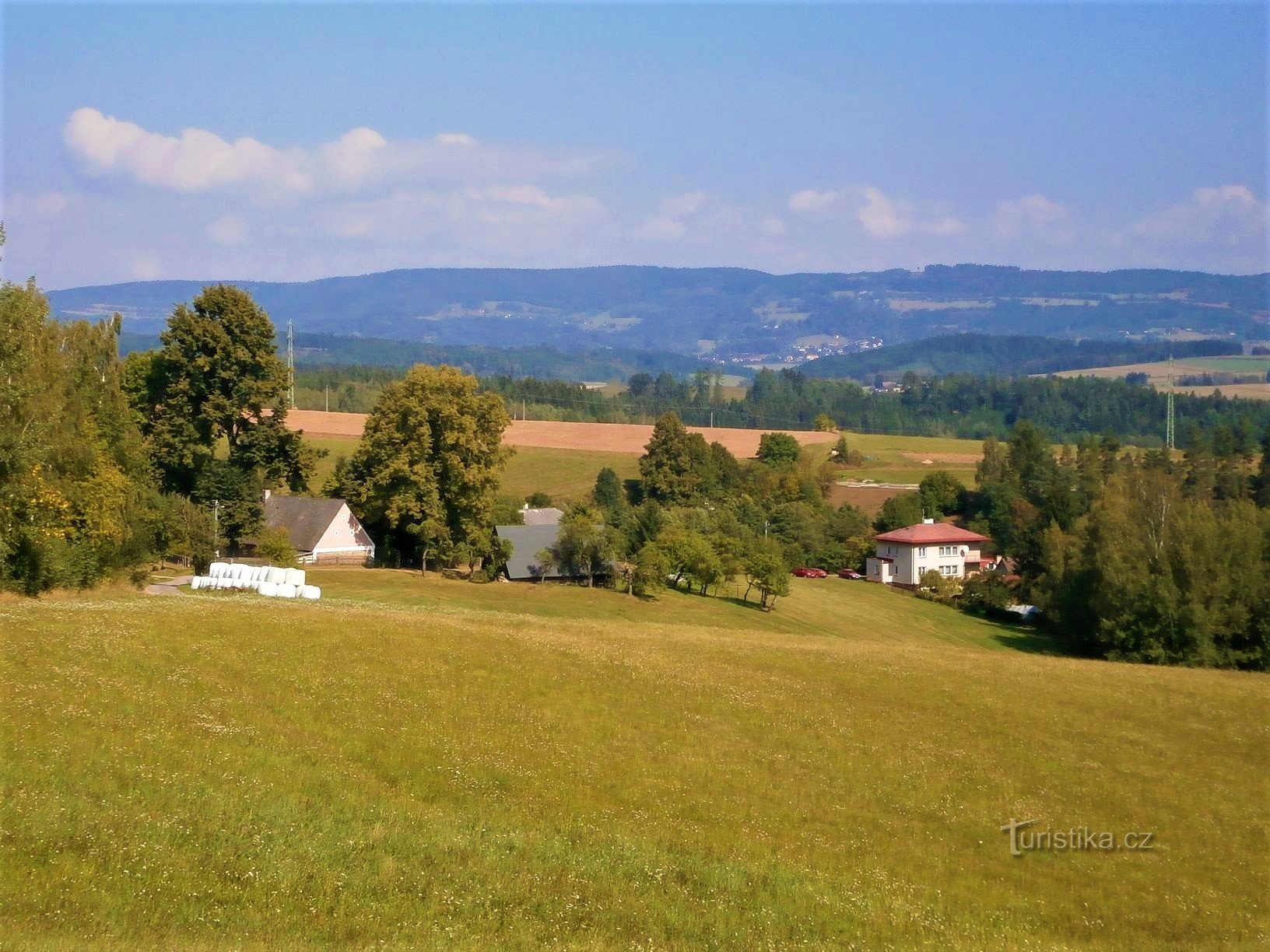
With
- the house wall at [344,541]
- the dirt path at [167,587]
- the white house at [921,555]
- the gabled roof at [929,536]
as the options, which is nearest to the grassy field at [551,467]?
the white house at [921,555]

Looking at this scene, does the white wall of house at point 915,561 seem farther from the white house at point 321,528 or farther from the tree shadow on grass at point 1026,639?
the white house at point 321,528

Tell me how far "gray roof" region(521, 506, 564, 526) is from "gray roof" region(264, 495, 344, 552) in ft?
67.5

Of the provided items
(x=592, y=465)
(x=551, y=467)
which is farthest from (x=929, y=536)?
(x=551, y=467)

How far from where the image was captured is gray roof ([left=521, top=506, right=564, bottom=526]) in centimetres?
9331

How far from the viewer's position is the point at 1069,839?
22.2 m

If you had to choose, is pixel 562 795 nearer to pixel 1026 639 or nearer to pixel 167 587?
pixel 167 587

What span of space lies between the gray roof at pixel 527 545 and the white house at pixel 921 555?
114 feet

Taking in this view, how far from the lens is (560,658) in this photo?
32406mm

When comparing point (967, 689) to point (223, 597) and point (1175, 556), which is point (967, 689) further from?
point (1175, 556)

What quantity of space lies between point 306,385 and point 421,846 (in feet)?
570

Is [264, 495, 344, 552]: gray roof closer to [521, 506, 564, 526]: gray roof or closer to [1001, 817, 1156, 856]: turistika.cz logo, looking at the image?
[521, 506, 564, 526]: gray roof

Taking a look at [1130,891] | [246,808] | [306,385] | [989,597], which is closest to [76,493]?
[246,808]

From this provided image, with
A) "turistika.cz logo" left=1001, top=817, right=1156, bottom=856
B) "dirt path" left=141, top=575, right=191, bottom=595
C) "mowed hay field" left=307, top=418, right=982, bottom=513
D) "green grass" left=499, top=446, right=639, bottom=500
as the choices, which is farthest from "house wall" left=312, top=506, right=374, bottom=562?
"turistika.cz logo" left=1001, top=817, right=1156, bottom=856

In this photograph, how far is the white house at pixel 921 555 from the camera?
102250 mm
